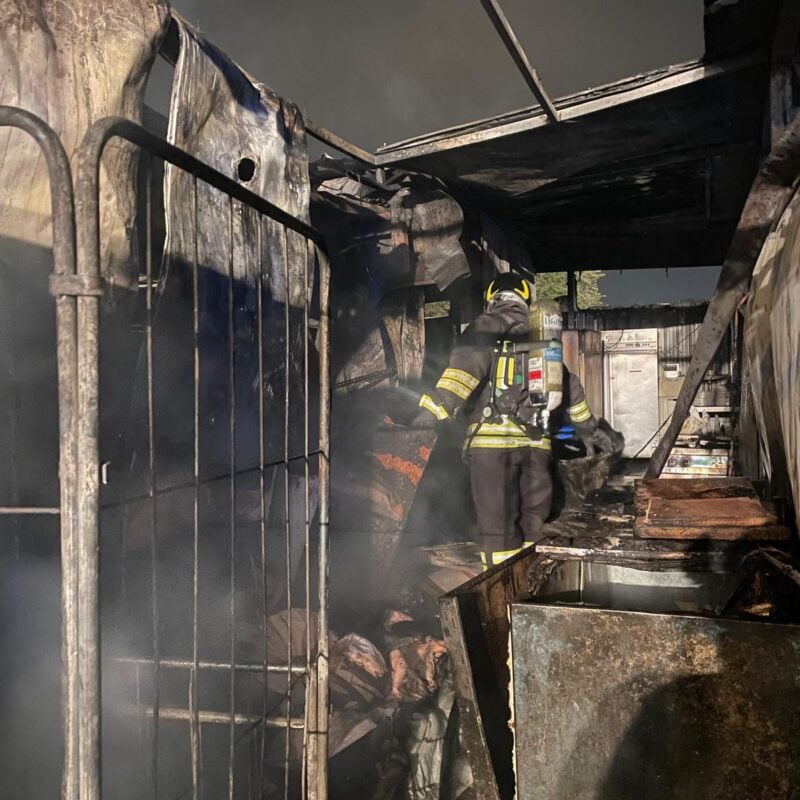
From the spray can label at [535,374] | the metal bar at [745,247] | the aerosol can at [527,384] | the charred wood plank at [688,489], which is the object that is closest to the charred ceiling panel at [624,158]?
the aerosol can at [527,384]

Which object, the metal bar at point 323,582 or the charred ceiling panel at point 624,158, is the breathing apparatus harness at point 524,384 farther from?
the metal bar at point 323,582

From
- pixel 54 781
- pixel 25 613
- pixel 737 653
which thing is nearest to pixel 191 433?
pixel 25 613

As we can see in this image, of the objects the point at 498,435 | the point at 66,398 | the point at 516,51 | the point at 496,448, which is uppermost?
the point at 516,51

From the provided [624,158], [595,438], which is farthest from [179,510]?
[624,158]

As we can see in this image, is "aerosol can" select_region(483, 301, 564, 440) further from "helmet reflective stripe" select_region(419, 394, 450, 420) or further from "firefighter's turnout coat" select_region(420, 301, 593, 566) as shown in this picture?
"helmet reflective stripe" select_region(419, 394, 450, 420)

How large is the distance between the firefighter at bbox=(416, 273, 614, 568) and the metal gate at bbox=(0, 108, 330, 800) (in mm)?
1548

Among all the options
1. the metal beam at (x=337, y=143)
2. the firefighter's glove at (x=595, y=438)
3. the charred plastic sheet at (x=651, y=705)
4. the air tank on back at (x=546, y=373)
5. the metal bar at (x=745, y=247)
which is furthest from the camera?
the firefighter's glove at (x=595, y=438)

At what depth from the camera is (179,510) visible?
10.2 feet

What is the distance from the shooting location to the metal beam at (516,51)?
10.4 ft

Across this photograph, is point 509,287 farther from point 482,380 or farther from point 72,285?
point 72,285

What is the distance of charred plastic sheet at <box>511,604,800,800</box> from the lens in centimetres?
188

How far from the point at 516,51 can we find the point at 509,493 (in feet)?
10.4

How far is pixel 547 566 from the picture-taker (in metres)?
2.72

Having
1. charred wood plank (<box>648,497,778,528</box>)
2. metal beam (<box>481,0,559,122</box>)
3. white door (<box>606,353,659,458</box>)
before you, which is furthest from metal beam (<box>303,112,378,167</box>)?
white door (<box>606,353,659,458</box>)
